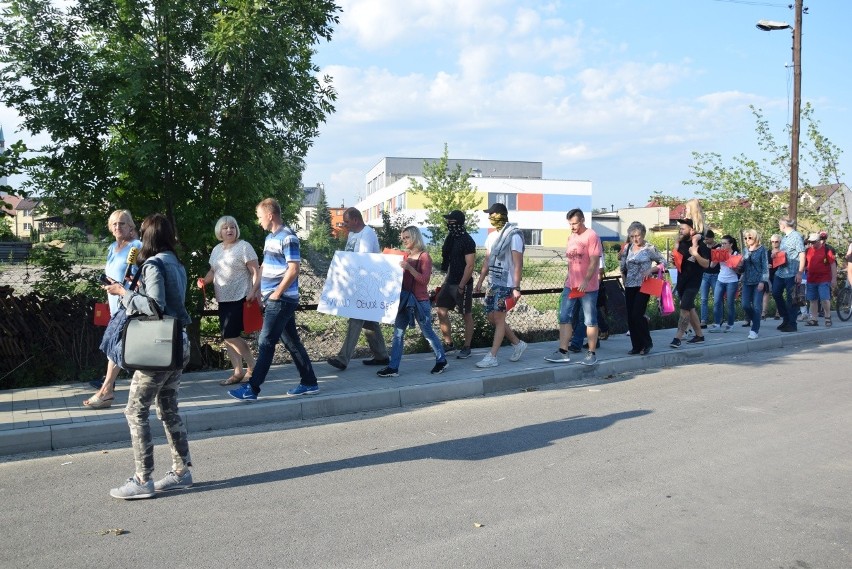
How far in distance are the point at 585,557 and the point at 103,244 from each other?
22.0 ft

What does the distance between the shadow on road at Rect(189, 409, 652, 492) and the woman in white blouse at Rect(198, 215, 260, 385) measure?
95.2 inches

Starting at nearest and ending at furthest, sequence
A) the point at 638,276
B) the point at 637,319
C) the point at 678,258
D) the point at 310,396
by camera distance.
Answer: the point at 310,396 < the point at 638,276 < the point at 637,319 < the point at 678,258

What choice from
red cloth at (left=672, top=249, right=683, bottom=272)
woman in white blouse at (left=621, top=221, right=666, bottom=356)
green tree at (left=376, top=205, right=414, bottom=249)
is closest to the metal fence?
woman in white blouse at (left=621, top=221, right=666, bottom=356)

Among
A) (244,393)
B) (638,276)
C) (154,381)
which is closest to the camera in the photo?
(154,381)

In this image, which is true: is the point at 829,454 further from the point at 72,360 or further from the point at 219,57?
the point at 72,360

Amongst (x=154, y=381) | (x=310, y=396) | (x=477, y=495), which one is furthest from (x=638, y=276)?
(x=154, y=381)

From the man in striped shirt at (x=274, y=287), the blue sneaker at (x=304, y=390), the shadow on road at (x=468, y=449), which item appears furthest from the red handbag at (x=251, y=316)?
the shadow on road at (x=468, y=449)

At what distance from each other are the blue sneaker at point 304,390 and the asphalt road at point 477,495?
57cm

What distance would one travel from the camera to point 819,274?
46.9ft

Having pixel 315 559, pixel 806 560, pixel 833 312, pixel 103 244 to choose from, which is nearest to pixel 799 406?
pixel 806 560

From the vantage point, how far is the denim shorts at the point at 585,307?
930 cm

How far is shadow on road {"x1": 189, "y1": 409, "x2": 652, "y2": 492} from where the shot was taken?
5.35 m

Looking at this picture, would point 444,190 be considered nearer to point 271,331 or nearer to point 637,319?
point 637,319

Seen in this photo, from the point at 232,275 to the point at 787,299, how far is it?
1042 cm
